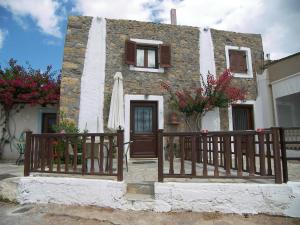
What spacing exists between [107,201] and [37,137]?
1811 millimetres

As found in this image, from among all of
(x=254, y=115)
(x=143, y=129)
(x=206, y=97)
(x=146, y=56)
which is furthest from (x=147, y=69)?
(x=254, y=115)

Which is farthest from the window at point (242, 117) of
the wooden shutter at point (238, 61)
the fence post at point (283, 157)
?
the fence post at point (283, 157)

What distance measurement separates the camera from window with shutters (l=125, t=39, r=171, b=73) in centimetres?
848

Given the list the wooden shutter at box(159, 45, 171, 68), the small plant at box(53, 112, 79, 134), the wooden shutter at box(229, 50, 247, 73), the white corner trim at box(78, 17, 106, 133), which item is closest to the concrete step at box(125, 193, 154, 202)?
the small plant at box(53, 112, 79, 134)

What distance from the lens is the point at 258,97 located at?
9.38 m

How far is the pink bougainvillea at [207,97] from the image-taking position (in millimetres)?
8203

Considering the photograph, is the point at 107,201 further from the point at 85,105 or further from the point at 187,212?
the point at 85,105

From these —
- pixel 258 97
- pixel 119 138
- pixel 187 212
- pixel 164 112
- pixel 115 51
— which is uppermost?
pixel 115 51

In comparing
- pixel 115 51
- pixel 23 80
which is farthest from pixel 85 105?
pixel 23 80

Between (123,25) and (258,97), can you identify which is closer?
(123,25)

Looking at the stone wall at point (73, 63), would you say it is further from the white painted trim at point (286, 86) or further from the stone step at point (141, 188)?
the white painted trim at point (286, 86)

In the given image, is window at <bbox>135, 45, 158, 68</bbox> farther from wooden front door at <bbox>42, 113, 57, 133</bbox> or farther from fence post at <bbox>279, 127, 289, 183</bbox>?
fence post at <bbox>279, 127, 289, 183</bbox>

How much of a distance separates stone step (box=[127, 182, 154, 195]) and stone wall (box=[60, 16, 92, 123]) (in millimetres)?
4237

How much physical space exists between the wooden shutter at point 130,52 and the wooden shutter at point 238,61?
3865 millimetres
